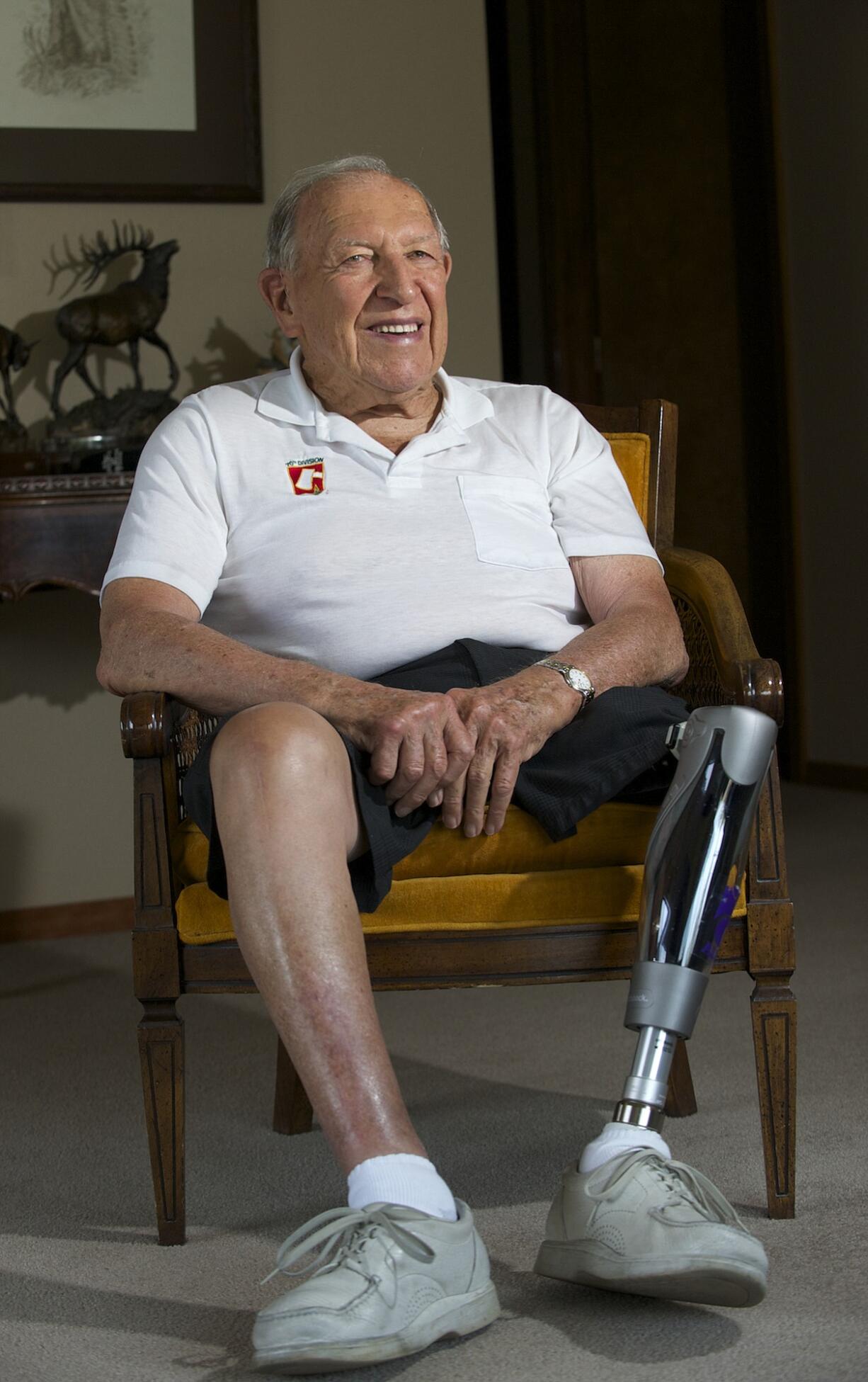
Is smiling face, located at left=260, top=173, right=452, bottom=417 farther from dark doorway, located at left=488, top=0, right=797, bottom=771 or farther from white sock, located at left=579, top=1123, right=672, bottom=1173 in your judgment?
dark doorway, located at left=488, top=0, right=797, bottom=771

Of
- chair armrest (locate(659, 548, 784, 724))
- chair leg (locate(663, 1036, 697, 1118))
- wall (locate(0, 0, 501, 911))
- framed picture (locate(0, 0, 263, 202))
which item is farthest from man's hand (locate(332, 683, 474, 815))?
framed picture (locate(0, 0, 263, 202))

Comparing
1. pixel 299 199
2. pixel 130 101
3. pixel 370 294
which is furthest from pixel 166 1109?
pixel 130 101

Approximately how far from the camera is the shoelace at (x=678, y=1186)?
1.32 meters

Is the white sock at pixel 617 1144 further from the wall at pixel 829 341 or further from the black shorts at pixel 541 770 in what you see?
the wall at pixel 829 341

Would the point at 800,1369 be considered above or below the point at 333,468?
below

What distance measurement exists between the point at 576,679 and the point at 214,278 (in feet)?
6.92

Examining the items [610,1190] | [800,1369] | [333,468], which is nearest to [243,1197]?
[610,1190]

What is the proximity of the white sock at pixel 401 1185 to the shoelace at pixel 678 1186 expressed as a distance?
14cm

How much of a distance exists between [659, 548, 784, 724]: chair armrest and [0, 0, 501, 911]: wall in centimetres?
169

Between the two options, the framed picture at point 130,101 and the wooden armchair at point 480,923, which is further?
the framed picture at point 130,101

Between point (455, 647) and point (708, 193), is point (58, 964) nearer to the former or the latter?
point (455, 647)

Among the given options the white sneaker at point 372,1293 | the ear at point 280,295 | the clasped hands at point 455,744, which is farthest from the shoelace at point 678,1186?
the ear at point 280,295

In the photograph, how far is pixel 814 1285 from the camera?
4.60ft

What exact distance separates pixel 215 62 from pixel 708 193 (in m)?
2.63
